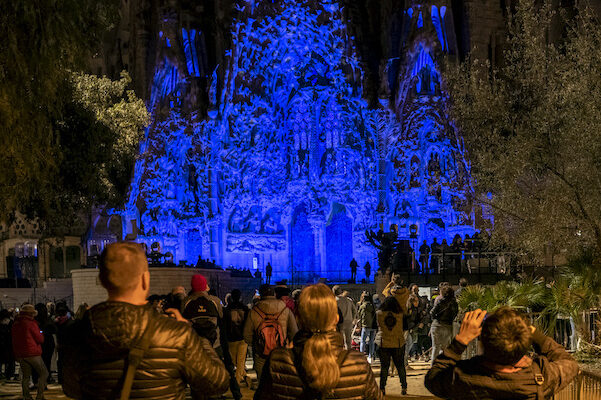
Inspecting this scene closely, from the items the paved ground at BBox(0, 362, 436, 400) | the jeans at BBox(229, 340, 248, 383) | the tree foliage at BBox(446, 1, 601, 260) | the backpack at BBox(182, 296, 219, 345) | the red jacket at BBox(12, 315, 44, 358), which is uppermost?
the tree foliage at BBox(446, 1, 601, 260)

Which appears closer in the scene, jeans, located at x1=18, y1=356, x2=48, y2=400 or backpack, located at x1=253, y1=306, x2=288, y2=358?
backpack, located at x1=253, y1=306, x2=288, y2=358

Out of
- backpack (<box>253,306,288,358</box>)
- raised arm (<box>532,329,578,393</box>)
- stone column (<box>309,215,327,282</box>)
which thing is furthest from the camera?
stone column (<box>309,215,327,282</box>)

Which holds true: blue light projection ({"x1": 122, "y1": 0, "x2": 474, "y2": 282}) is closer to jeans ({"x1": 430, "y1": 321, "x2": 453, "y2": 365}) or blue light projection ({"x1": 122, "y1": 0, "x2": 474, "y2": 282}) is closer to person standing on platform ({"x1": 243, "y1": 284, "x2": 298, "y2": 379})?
jeans ({"x1": 430, "y1": 321, "x2": 453, "y2": 365})

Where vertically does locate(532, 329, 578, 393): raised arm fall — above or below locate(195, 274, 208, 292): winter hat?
below

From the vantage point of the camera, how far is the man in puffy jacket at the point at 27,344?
1284 centimetres

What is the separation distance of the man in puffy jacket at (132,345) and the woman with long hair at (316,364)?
1.05ft

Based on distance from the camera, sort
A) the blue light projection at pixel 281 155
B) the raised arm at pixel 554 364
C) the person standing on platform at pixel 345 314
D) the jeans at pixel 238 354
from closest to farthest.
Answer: the raised arm at pixel 554 364 < the jeans at pixel 238 354 < the person standing on platform at pixel 345 314 < the blue light projection at pixel 281 155

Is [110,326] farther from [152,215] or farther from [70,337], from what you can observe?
[152,215]

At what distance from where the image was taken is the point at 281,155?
4319 centimetres

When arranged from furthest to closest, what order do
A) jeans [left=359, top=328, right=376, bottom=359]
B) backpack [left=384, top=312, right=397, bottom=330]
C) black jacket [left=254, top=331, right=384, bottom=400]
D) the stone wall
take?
the stone wall
jeans [left=359, top=328, right=376, bottom=359]
backpack [left=384, top=312, right=397, bottom=330]
black jacket [left=254, top=331, right=384, bottom=400]

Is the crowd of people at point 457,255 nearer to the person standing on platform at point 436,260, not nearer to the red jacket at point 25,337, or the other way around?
the person standing on platform at point 436,260

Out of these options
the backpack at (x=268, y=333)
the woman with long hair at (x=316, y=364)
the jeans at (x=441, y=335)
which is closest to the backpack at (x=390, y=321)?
the jeans at (x=441, y=335)

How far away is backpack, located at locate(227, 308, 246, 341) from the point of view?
41.9 feet

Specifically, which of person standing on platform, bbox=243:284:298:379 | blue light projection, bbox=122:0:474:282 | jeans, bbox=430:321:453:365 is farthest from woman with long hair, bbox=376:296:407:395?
blue light projection, bbox=122:0:474:282
